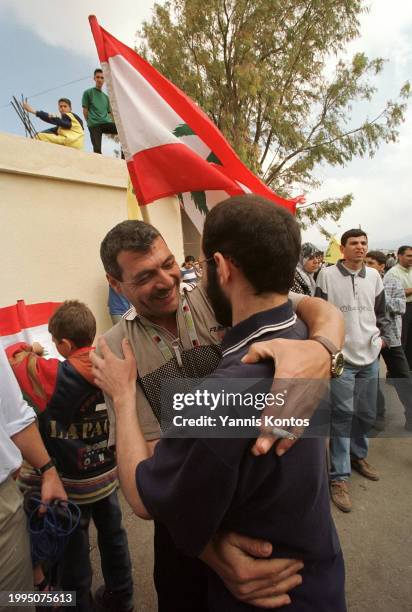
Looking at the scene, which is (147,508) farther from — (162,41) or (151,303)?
(162,41)

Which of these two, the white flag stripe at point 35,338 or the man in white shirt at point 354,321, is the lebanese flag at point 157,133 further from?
the man in white shirt at point 354,321

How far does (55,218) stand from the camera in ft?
15.8

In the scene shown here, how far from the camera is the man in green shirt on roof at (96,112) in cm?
602

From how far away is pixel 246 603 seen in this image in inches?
39.0

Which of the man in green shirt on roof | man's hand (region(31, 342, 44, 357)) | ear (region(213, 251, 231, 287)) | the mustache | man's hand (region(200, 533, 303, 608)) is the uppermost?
the man in green shirt on roof

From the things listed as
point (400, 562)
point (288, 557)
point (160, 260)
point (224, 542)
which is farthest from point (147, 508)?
point (400, 562)

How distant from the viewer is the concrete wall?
14.2 feet

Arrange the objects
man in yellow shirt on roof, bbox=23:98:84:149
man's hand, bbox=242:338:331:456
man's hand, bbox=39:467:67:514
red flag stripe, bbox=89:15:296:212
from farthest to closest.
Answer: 1. man in yellow shirt on roof, bbox=23:98:84:149
2. red flag stripe, bbox=89:15:296:212
3. man's hand, bbox=39:467:67:514
4. man's hand, bbox=242:338:331:456

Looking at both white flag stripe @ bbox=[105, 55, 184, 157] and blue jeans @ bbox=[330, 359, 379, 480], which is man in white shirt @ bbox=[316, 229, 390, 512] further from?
white flag stripe @ bbox=[105, 55, 184, 157]

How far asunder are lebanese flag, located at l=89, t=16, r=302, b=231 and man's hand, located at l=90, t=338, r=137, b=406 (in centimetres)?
112

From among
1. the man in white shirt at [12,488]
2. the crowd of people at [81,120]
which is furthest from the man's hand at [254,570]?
the crowd of people at [81,120]

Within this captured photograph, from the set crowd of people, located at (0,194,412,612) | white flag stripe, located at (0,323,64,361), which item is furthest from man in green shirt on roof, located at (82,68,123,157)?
crowd of people, located at (0,194,412,612)

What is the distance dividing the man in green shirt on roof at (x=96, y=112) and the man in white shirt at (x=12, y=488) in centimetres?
588

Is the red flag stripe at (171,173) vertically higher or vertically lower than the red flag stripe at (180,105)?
lower
